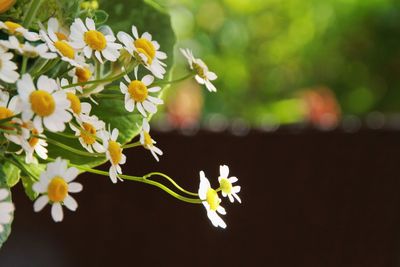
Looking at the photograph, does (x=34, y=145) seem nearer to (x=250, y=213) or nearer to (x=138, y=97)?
(x=138, y=97)

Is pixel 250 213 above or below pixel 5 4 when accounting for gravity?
below

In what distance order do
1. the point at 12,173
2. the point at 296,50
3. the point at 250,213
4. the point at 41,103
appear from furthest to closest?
the point at 296,50 → the point at 250,213 → the point at 12,173 → the point at 41,103

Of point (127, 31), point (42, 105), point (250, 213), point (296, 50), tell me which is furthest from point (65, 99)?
point (296, 50)

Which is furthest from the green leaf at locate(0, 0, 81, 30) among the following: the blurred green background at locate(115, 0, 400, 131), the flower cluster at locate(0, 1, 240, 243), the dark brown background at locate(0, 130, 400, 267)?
the blurred green background at locate(115, 0, 400, 131)

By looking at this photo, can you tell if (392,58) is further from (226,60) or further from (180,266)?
(180,266)

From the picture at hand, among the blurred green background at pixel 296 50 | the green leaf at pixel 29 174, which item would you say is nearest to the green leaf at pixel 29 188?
the green leaf at pixel 29 174

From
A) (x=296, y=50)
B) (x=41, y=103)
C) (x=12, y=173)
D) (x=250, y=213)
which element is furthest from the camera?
(x=296, y=50)
